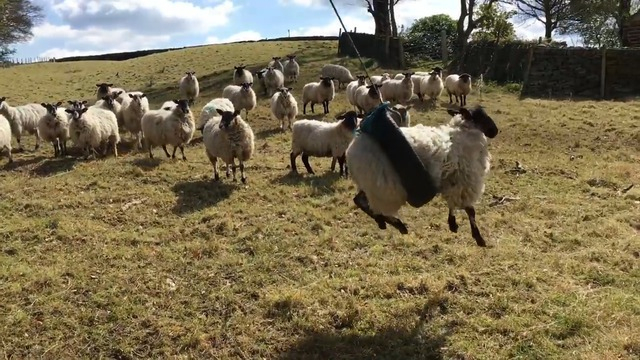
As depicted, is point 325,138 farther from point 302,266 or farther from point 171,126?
point 302,266

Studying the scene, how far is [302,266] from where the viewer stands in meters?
7.27

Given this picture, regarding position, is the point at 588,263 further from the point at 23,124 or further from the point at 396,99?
the point at 23,124

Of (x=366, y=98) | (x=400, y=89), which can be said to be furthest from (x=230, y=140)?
(x=400, y=89)

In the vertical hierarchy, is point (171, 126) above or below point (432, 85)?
below

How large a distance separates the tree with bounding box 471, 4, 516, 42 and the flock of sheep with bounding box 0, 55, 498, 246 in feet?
31.0

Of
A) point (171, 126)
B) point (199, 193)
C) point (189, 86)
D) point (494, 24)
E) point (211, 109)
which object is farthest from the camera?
point (494, 24)

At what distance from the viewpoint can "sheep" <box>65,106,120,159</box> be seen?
12844 millimetres

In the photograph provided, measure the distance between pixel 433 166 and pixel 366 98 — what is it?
12.0 meters

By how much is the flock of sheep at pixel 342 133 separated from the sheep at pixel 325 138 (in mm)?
21

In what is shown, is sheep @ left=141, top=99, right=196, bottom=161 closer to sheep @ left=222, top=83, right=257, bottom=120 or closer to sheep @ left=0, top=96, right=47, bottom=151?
sheep @ left=0, top=96, right=47, bottom=151

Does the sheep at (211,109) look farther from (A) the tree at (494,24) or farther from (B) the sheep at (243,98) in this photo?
(A) the tree at (494,24)

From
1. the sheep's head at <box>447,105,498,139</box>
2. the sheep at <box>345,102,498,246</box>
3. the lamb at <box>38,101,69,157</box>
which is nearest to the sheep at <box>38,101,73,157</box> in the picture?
the lamb at <box>38,101,69,157</box>

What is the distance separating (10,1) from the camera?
103 feet

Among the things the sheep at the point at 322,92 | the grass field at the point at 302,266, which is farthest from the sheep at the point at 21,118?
the sheep at the point at 322,92
